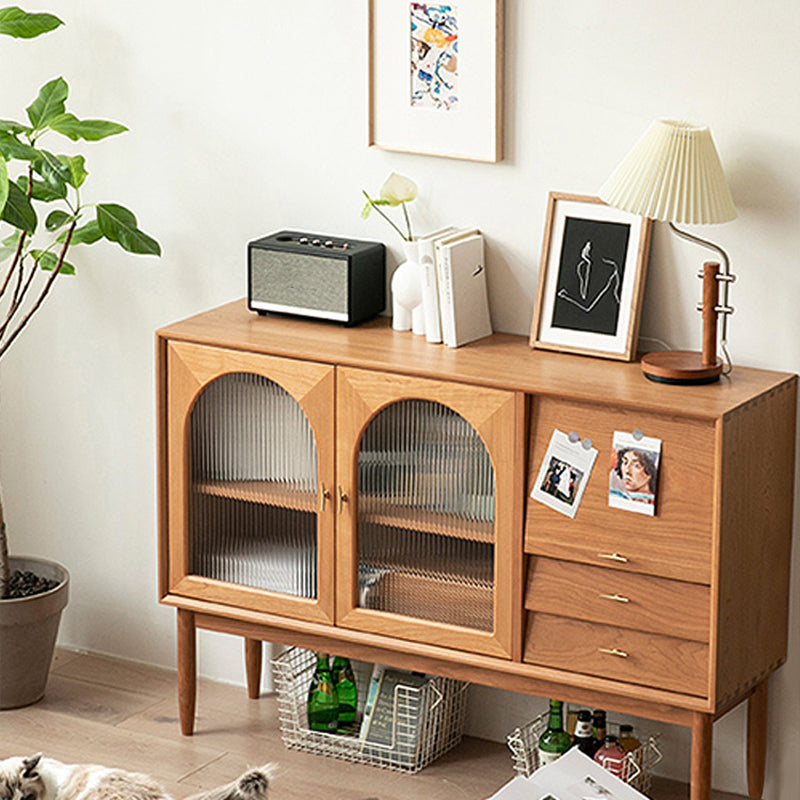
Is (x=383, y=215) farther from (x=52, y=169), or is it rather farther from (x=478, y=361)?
(x=52, y=169)

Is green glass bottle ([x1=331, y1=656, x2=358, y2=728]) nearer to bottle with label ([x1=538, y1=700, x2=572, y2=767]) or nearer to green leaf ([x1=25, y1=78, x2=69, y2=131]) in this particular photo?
bottle with label ([x1=538, y1=700, x2=572, y2=767])

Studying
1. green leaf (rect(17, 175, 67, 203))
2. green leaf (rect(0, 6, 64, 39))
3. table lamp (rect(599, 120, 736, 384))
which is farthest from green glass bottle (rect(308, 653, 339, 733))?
green leaf (rect(0, 6, 64, 39))

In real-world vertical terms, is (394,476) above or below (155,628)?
above

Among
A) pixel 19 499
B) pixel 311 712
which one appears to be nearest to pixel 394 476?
pixel 311 712

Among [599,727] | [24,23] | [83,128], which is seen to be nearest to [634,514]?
[599,727]

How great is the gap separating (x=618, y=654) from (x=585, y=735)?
296 millimetres

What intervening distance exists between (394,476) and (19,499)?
128cm

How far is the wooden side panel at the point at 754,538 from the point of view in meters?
2.85

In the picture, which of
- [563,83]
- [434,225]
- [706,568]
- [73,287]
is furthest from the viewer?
[73,287]

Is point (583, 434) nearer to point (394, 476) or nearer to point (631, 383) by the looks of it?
point (631, 383)

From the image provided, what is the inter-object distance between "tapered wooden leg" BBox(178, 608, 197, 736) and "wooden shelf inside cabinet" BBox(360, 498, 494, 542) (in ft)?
1.73

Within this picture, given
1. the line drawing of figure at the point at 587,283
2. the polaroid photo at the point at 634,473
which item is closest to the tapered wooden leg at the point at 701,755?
the polaroid photo at the point at 634,473

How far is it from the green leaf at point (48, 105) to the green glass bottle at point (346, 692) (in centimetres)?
128

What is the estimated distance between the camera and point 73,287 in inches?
150
